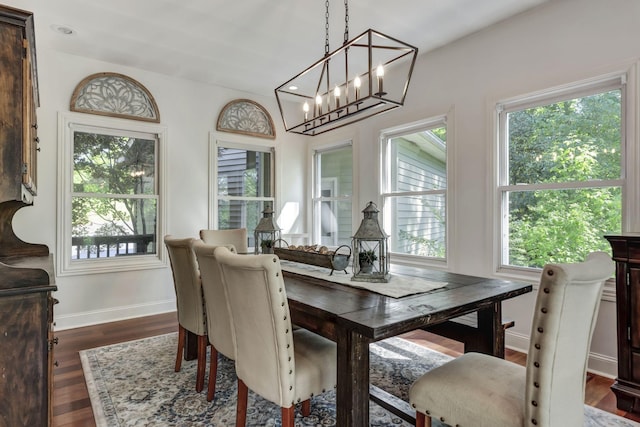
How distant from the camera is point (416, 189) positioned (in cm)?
409

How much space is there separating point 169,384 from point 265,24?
115 inches

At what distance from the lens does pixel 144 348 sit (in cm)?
315

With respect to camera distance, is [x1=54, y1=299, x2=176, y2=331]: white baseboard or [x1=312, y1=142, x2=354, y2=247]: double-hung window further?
[x1=312, y1=142, x2=354, y2=247]: double-hung window

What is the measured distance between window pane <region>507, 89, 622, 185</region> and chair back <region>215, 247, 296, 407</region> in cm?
258

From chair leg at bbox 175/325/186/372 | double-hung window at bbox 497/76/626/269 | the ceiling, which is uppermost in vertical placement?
the ceiling

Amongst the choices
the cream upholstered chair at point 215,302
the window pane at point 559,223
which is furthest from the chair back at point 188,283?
the window pane at point 559,223

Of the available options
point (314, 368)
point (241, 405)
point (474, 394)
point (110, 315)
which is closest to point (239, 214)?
point (110, 315)

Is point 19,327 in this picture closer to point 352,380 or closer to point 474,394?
point 352,380

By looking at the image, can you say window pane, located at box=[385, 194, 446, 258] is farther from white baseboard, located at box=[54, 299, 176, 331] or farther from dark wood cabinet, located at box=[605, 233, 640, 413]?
white baseboard, located at box=[54, 299, 176, 331]

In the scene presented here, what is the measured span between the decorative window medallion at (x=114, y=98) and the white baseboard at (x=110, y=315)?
2117mm

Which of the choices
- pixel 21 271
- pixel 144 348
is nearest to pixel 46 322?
pixel 21 271

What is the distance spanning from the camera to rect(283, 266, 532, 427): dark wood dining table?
4.78 feet

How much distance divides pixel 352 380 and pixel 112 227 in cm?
363

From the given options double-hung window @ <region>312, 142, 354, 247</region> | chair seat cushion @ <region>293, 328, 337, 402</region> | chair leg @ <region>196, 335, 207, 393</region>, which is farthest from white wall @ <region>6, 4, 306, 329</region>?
chair seat cushion @ <region>293, 328, 337, 402</region>
